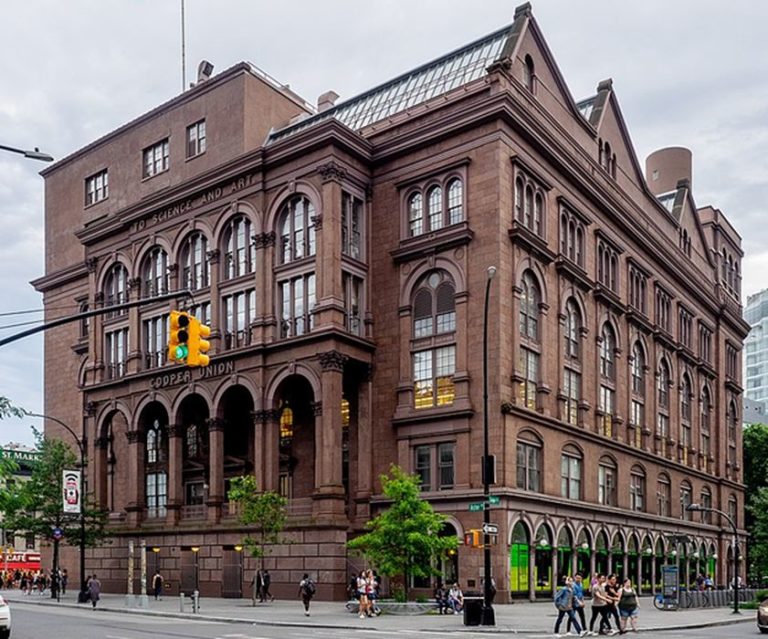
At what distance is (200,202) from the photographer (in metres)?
60.4

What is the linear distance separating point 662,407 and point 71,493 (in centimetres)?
4259

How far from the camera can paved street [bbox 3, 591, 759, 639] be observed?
3041cm

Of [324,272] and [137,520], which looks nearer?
[324,272]


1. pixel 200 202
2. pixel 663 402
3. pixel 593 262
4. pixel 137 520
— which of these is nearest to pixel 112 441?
pixel 137 520

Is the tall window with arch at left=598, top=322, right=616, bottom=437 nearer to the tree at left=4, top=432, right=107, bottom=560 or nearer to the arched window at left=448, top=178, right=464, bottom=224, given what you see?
the arched window at left=448, top=178, right=464, bottom=224

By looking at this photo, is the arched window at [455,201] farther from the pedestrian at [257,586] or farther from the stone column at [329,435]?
the pedestrian at [257,586]

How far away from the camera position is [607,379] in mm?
63406

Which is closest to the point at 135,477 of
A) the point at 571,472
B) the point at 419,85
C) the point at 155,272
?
the point at 155,272

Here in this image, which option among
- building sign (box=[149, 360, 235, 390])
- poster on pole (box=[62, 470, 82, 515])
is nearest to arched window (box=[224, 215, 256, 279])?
building sign (box=[149, 360, 235, 390])

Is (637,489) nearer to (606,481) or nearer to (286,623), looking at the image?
(606,481)

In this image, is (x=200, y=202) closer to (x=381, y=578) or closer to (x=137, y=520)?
(x=137, y=520)

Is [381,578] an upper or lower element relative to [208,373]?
lower

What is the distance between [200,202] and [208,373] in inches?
411

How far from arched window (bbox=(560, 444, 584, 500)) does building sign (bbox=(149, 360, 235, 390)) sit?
19.4 meters
